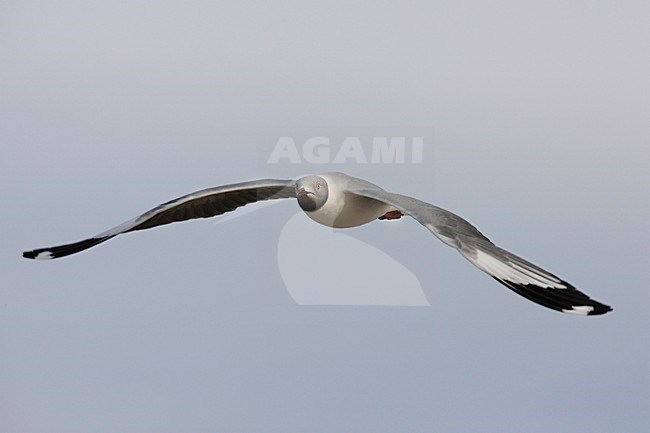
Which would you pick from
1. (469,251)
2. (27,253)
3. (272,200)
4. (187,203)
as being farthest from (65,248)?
(469,251)

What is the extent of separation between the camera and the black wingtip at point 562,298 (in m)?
3.33

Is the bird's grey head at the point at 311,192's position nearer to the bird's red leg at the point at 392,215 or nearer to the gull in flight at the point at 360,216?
the gull in flight at the point at 360,216

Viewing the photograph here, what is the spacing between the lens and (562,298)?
3.43 metres

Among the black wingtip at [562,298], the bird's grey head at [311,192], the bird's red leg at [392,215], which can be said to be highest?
the bird's grey head at [311,192]

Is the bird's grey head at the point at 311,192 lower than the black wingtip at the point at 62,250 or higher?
higher

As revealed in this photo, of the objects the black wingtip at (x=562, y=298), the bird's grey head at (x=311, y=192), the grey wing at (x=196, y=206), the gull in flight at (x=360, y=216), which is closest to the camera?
the black wingtip at (x=562, y=298)

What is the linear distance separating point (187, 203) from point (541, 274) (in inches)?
72.7

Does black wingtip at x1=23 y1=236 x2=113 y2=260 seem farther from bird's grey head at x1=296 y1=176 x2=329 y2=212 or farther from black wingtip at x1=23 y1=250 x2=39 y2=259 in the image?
bird's grey head at x1=296 y1=176 x2=329 y2=212

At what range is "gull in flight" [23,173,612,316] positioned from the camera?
11.4ft

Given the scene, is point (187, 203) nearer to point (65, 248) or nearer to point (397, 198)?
point (65, 248)

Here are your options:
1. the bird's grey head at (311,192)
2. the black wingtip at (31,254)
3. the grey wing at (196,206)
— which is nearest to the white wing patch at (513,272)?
Answer: the bird's grey head at (311,192)

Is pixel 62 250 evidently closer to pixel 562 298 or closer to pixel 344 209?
pixel 344 209

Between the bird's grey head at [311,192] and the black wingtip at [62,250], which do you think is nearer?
the bird's grey head at [311,192]

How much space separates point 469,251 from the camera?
3629mm
